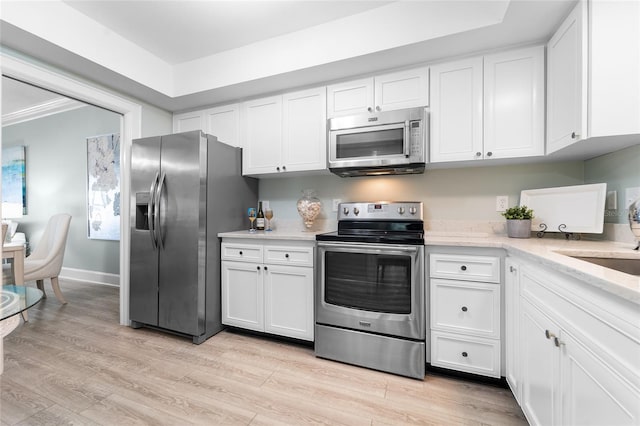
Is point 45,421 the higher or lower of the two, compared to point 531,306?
lower

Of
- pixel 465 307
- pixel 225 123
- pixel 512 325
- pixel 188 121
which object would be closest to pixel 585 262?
pixel 512 325

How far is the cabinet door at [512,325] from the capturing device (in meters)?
1.50

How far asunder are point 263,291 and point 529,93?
8.07ft

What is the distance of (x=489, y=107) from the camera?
79.4 inches

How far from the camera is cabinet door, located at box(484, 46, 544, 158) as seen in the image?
75.3 inches

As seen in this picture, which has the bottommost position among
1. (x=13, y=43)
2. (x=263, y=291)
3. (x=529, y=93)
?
A: (x=263, y=291)

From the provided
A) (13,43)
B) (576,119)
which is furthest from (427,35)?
(13,43)

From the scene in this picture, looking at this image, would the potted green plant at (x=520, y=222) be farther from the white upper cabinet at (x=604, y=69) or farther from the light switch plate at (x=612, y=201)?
the white upper cabinet at (x=604, y=69)

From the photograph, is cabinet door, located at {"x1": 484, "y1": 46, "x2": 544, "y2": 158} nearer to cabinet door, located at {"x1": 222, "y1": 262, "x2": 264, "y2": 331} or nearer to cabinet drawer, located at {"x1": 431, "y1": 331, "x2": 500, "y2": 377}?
cabinet drawer, located at {"x1": 431, "y1": 331, "x2": 500, "y2": 377}

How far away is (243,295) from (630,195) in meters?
2.69

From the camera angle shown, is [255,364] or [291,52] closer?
[255,364]

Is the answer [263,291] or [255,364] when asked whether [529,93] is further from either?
[255,364]

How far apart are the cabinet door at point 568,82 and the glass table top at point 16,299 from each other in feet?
9.17

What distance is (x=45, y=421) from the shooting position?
4.84 ft
